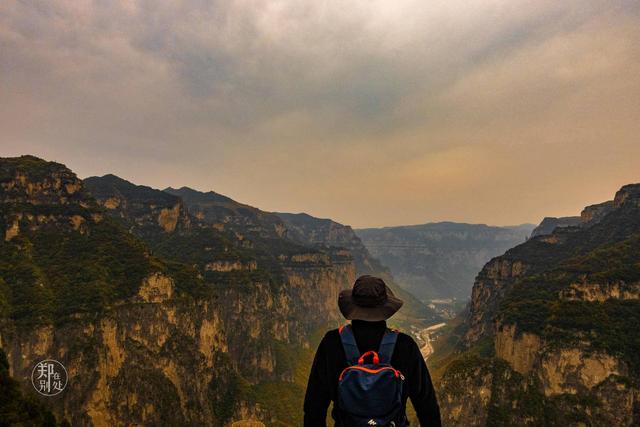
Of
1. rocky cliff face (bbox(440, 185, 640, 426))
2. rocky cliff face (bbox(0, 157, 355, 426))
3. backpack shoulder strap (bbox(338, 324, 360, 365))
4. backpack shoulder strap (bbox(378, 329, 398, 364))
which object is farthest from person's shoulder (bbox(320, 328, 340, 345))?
rocky cliff face (bbox(440, 185, 640, 426))

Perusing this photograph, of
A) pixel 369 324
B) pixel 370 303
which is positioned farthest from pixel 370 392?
pixel 370 303

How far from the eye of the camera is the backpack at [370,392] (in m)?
6.80

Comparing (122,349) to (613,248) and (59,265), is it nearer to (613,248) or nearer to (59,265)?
(59,265)

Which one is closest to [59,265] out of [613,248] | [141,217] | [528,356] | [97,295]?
[97,295]

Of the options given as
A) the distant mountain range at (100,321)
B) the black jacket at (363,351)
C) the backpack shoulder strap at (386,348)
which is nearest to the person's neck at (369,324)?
the black jacket at (363,351)

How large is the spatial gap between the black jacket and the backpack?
0.33 metres

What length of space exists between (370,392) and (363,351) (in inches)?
28.9

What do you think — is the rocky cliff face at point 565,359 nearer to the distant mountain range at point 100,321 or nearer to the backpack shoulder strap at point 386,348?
the distant mountain range at point 100,321

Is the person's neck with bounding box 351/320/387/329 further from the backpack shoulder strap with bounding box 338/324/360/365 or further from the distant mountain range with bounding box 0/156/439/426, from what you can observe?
the distant mountain range with bounding box 0/156/439/426

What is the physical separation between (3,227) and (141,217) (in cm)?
10086

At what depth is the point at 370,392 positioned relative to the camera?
6781 millimetres

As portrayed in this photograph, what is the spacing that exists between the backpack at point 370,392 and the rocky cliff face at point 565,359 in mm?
98534

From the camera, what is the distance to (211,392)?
118 meters

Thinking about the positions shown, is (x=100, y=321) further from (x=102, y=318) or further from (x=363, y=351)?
(x=363, y=351)
